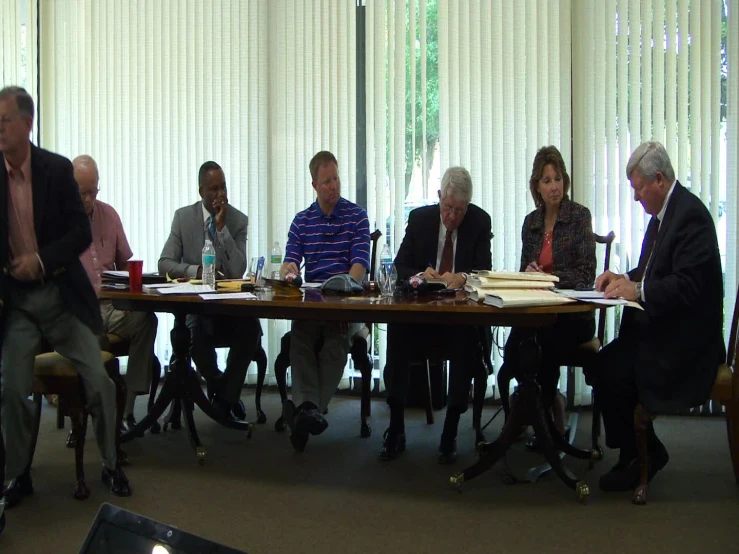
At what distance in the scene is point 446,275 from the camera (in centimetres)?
326

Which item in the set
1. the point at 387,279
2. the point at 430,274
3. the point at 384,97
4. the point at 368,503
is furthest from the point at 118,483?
the point at 384,97

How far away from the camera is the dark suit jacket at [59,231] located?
2549mm

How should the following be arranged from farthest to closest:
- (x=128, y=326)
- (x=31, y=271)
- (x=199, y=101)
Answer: (x=199, y=101), (x=128, y=326), (x=31, y=271)

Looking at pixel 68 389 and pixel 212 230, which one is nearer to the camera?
pixel 68 389

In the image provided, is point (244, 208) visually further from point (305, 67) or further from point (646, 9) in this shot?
point (646, 9)

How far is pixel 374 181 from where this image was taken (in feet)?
14.8

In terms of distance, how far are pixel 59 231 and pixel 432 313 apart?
1.39 metres

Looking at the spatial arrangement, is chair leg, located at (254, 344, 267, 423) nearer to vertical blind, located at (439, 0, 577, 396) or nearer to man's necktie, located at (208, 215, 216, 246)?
man's necktie, located at (208, 215, 216, 246)

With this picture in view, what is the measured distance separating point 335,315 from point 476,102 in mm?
2135

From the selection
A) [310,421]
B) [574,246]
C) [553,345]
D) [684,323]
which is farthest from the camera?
[574,246]

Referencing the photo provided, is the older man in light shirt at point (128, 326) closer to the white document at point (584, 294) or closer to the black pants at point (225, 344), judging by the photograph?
the black pants at point (225, 344)

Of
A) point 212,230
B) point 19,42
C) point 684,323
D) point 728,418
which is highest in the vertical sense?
point 19,42

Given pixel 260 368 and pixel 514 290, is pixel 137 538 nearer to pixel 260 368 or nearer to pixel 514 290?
pixel 514 290

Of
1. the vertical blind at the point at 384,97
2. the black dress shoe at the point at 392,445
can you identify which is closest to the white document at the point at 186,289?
the black dress shoe at the point at 392,445
